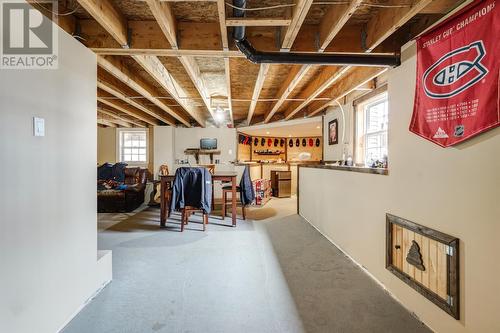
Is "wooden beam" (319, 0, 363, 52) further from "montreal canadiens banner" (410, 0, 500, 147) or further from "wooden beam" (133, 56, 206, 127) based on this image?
"wooden beam" (133, 56, 206, 127)

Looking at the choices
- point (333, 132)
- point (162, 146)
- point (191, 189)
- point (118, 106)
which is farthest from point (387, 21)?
point (162, 146)

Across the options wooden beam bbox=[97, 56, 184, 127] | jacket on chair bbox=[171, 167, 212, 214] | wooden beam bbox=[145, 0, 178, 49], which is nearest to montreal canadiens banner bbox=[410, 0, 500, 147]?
wooden beam bbox=[145, 0, 178, 49]

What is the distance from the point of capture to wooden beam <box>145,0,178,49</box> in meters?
1.72

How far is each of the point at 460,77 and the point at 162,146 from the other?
22.2ft

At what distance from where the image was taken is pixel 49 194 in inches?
68.0

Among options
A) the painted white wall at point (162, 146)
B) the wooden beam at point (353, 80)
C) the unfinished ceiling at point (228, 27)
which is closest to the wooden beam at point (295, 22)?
the unfinished ceiling at point (228, 27)

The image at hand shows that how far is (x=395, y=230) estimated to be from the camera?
225 cm

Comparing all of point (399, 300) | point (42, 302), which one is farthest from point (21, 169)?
point (399, 300)

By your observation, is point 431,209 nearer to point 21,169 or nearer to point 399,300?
point 399,300

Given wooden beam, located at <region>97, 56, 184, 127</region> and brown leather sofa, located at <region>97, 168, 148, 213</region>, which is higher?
wooden beam, located at <region>97, 56, 184, 127</region>

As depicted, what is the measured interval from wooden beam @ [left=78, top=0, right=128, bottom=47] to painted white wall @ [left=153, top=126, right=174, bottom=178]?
5118 mm

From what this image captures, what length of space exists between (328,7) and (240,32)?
2.45ft

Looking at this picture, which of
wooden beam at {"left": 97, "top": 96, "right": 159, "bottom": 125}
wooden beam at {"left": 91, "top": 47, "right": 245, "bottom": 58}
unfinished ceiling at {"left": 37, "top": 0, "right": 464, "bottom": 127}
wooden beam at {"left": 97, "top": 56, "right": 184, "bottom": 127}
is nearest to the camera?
unfinished ceiling at {"left": 37, "top": 0, "right": 464, "bottom": 127}

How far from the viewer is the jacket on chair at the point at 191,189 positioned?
163 inches
